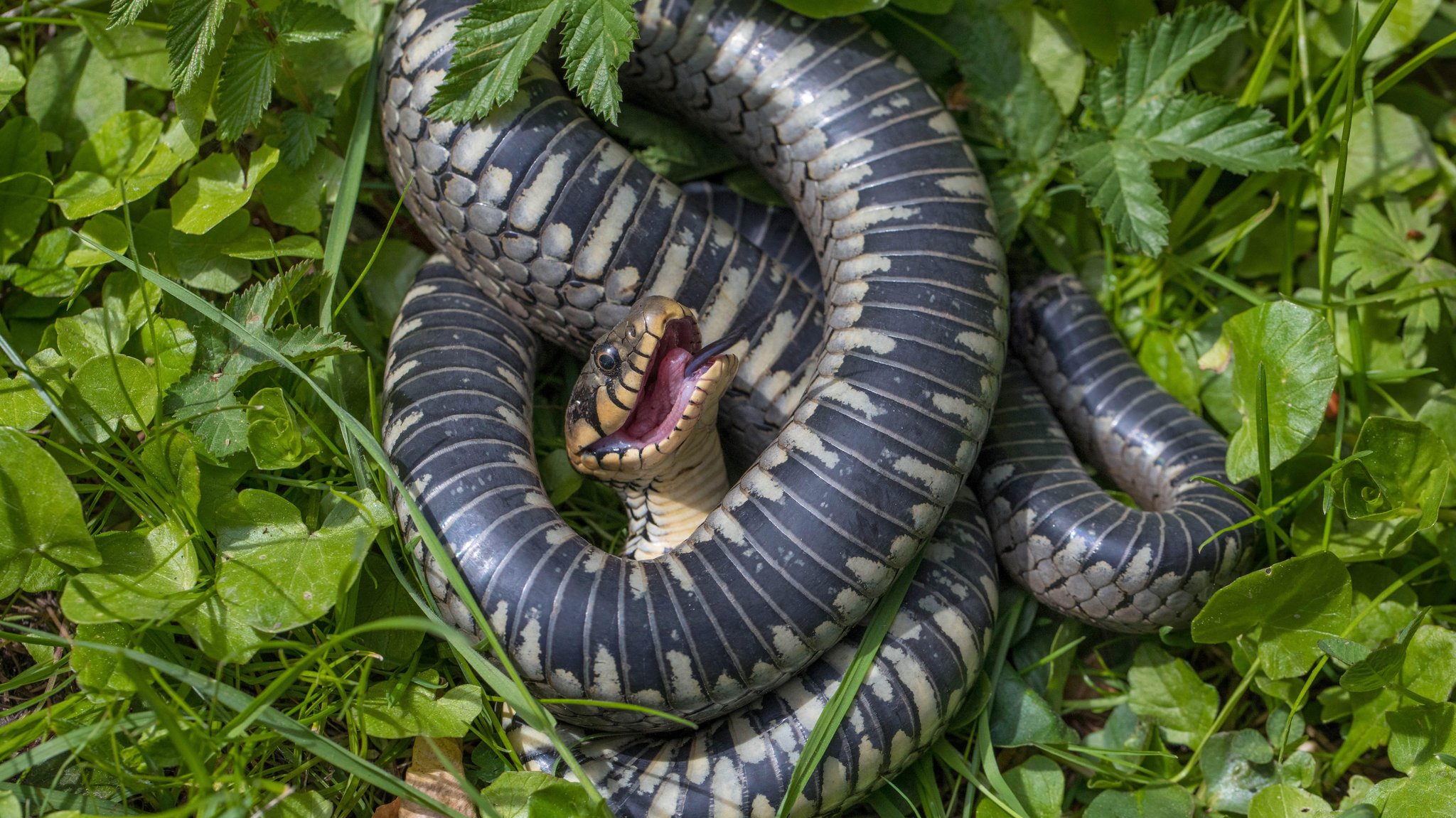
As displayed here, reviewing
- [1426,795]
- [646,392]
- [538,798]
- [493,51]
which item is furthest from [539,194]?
[1426,795]

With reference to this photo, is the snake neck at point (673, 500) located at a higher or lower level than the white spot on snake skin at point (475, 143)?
lower

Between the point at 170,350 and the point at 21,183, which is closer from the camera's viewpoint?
the point at 170,350

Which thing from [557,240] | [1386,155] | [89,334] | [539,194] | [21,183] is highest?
[1386,155]

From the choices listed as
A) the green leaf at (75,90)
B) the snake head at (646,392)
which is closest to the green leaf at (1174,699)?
the snake head at (646,392)

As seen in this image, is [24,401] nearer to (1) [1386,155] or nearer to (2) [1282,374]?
(2) [1282,374]

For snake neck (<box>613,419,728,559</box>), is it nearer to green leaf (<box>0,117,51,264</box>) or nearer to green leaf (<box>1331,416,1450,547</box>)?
green leaf (<box>1331,416,1450,547</box>)

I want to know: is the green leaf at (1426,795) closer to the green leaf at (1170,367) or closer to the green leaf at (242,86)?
the green leaf at (1170,367)
